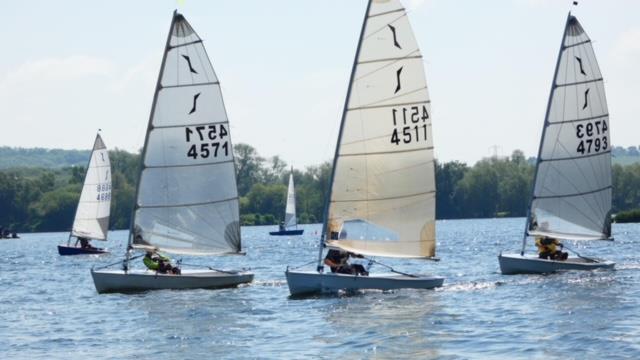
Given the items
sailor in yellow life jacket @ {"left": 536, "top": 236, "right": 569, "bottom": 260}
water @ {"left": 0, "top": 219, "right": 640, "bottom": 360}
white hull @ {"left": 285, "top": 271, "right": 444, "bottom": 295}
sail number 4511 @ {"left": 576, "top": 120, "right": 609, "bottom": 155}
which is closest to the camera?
water @ {"left": 0, "top": 219, "right": 640, "bottom": 360}

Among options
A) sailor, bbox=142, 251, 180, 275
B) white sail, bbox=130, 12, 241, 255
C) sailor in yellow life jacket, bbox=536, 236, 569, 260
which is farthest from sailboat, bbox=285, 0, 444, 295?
sailor in yellow life jacket, bbox=536, 236, 569, 260

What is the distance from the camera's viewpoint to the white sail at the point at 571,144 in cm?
4944

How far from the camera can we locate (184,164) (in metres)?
43.8

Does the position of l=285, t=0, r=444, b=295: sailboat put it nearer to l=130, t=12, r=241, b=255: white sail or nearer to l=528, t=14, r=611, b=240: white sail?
l=130, t=12, r=241, b=255: white sail

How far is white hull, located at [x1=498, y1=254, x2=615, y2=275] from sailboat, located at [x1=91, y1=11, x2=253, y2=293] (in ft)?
32.8

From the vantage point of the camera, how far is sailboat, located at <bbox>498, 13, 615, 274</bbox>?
49438mm

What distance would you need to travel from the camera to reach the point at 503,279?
151ft

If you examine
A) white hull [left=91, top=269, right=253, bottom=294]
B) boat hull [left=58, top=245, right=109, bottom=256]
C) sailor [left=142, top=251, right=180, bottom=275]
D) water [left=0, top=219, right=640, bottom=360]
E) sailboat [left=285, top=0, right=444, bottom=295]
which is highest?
sailboat [left=285, top=0, right=444, bottom=295]

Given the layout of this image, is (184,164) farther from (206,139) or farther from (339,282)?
(339,282)

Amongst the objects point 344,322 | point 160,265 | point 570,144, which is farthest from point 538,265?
point 344,322

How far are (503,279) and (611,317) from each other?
13.0 m

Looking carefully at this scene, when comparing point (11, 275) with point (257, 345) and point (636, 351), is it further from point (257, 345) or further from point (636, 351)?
point (636, 351)

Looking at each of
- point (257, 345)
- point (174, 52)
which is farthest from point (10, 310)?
point (257, 345)

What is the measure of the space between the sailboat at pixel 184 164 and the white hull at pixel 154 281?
13 centimetres
